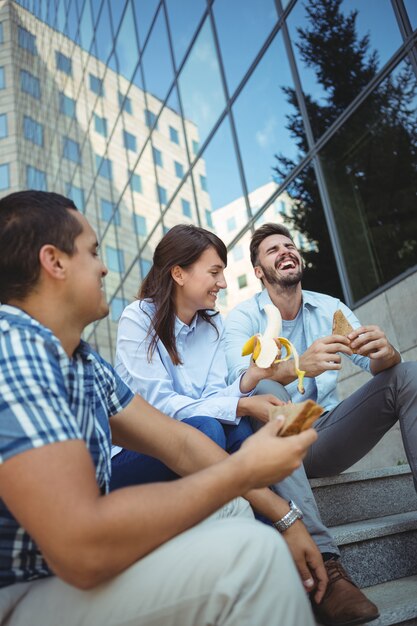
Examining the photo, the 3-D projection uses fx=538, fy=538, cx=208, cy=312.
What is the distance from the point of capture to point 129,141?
515 inches

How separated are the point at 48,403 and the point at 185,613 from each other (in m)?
0.52

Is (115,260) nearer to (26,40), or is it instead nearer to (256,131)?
(256,131)

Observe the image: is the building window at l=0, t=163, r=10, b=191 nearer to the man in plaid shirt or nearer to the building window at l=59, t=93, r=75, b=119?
the building window at l=59, t=93, r=75, b=119

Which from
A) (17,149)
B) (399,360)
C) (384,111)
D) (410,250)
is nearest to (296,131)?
(384,111)

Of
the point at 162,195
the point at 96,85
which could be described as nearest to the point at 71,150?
the point at 96,85

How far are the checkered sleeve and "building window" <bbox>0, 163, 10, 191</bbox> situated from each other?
27941 millimetres

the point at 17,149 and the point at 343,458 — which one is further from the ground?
the point at 17,149

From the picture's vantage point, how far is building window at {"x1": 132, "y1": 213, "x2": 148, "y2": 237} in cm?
1239

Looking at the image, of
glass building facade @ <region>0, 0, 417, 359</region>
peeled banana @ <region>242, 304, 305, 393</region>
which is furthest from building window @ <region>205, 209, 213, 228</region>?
peeled banana @ <region>242, 304, 305, 393</region>

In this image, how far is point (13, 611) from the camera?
1.24 meters

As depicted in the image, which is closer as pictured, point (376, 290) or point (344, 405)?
point (344, 405)

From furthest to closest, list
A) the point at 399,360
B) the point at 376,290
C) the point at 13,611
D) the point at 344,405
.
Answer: the point at 376,290, the point at 344,405, the point at 399,360, the point at 13,611

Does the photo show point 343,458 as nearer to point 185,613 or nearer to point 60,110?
point 185,613

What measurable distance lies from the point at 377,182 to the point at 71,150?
14947mm
